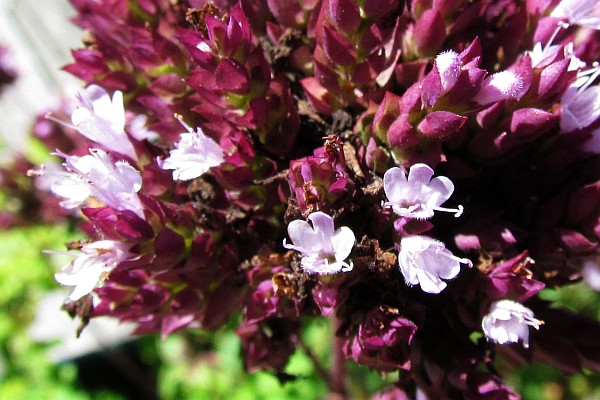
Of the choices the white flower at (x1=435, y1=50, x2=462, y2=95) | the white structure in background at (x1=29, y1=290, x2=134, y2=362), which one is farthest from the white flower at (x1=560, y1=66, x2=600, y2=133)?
the white structure in background at (x1=29, y1=290, x2=134, y2=362)

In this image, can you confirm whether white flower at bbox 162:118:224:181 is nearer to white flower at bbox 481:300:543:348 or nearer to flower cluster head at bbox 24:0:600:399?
flower cluster head at bbox 24:0:600:399

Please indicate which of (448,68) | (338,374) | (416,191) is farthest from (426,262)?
(338,374)

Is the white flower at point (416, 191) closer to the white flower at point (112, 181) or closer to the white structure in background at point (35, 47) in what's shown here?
the white flower at point (112, 181)

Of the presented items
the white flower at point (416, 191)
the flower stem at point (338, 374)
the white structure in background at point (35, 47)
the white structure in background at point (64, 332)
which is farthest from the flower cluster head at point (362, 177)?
the white structure in background at point (35, 47)

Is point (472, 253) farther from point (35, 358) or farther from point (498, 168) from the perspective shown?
point (35, 358)

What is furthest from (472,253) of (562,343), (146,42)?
(146,42)

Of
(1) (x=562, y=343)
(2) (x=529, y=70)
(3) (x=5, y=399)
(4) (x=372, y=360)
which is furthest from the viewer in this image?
(3) (x=5, y=399)
